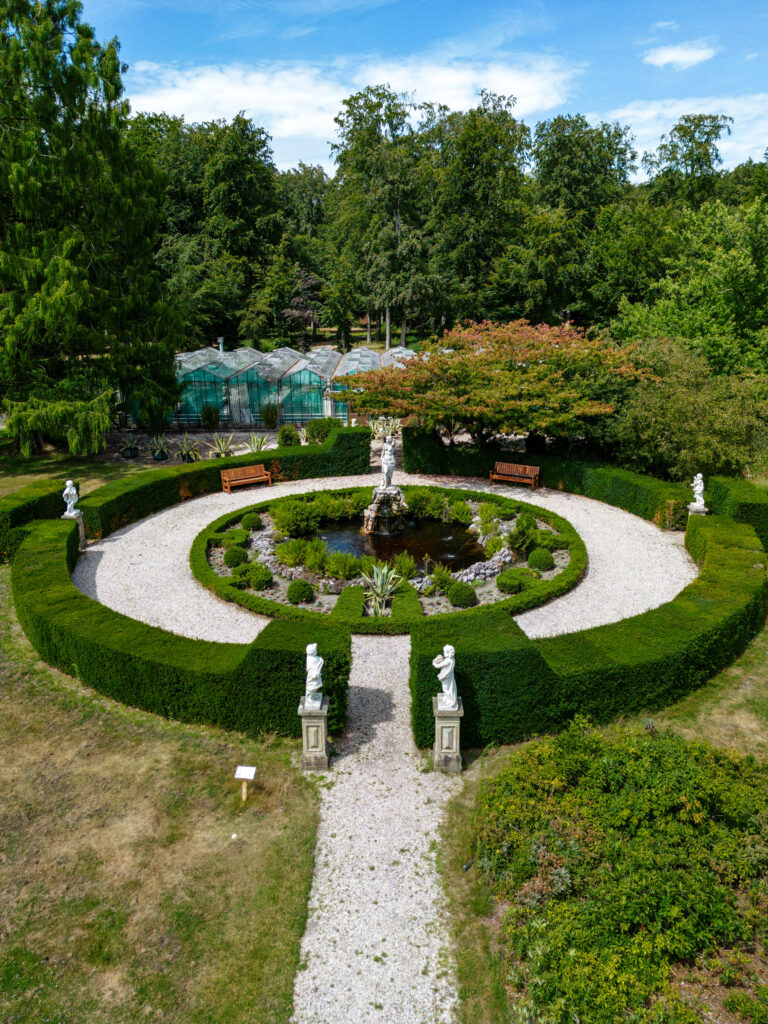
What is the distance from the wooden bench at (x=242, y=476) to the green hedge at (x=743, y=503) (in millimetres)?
15511

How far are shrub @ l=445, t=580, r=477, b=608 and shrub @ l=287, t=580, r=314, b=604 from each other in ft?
10.8

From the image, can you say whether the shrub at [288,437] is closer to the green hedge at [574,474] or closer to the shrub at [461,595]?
the green hedge at [574,474]

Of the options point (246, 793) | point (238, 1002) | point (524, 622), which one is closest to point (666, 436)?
point (524, 622)

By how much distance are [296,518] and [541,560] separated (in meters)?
7.43

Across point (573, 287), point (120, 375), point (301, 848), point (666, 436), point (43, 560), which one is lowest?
point (301, 848)

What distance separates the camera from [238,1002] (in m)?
6.74

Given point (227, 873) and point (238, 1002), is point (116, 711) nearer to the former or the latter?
point (227, 873)

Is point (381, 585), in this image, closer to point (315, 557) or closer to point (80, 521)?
point (315, 557)

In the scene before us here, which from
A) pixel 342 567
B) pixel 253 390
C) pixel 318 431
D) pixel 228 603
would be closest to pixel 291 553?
pixel 342 567

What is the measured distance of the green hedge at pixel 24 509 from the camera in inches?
709

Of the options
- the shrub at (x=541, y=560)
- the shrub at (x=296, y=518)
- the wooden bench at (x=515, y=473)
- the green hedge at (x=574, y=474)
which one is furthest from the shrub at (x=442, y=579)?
the wooden bench at (x=515, y=473)

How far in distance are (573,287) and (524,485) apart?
2591 centimetres

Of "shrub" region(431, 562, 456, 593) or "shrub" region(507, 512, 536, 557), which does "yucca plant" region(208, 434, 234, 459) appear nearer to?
"shrub" region(507, 512, 536, 557)


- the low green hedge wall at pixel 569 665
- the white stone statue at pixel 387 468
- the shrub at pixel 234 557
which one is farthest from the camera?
the white stone statue at pixel 387 468
